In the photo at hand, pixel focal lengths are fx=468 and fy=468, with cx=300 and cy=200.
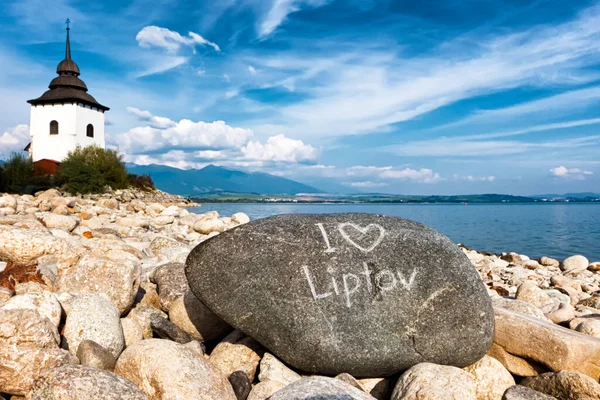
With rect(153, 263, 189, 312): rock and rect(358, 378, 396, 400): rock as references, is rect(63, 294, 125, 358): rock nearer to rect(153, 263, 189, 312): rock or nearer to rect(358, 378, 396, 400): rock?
rect(153, 263, 189, 312): rock

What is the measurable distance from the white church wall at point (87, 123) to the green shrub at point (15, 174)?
1287 centimetres

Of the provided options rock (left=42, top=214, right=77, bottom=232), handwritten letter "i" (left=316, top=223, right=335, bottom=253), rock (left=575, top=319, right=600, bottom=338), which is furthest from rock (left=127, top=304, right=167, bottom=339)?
rock (left=42, top=214, right=77, bottom=232)

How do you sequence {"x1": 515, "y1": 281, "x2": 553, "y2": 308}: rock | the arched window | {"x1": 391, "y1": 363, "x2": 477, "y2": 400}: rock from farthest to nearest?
the arched window < {"x1": 515, "y1": 281, "x2": 553, "y2": 308}: rock < {"x1": 391, "y1": 363, "x2": 477, "y2": 400}: rock

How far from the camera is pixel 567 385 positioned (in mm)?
5363

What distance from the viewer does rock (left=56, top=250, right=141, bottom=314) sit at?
22.6 feet

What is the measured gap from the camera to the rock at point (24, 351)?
15.2 ft

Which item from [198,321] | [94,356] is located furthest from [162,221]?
[94,356]

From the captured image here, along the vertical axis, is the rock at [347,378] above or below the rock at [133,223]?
below

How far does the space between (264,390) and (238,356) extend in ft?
3.30

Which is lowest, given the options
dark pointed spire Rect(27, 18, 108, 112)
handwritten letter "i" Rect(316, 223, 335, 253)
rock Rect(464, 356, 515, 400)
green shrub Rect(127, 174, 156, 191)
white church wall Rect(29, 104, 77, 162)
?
rock Rect(464, 356, 515, 400)

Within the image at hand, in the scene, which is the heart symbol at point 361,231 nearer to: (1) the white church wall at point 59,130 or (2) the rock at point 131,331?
(2) the rock at point 131,331

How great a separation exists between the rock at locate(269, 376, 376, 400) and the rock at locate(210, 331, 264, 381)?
148cm

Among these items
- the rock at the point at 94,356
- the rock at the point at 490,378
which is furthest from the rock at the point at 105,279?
the rock at the point at 490,378

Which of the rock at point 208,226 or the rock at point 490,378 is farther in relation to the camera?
the rock at point 208,226
